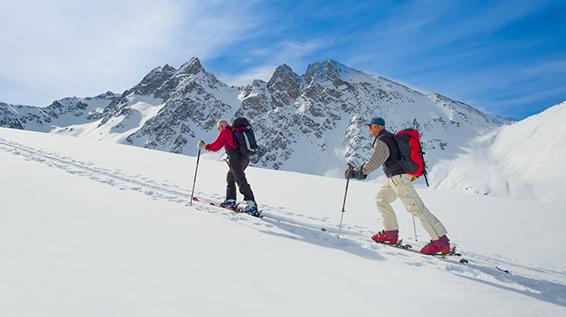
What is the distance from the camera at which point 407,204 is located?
6.50m

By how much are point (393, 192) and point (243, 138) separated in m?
3.81

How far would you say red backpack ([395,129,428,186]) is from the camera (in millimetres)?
6523

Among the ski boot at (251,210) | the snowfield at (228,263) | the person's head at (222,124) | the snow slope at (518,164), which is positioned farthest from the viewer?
the snow slope at (518,164)

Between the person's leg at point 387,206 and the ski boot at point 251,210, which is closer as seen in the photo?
the person's leg at point 387,206

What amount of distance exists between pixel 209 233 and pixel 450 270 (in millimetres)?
3591

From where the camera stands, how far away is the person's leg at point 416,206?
20.7ft

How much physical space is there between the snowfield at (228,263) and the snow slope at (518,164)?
458 feet

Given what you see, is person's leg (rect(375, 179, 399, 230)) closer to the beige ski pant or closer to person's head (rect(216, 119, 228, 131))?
the beige ski pant

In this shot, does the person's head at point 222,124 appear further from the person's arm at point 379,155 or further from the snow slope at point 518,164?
the snow slope at point 518,164

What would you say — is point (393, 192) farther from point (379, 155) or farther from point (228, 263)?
point (228, 263)

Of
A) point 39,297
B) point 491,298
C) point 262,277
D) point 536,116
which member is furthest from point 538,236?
point 536,116

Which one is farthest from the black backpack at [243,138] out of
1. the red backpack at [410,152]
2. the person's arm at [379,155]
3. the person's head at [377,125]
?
the red backpack at [410,152]

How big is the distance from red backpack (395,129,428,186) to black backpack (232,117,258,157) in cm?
364

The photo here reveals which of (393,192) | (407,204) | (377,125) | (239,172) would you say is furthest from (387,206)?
(239,172)
